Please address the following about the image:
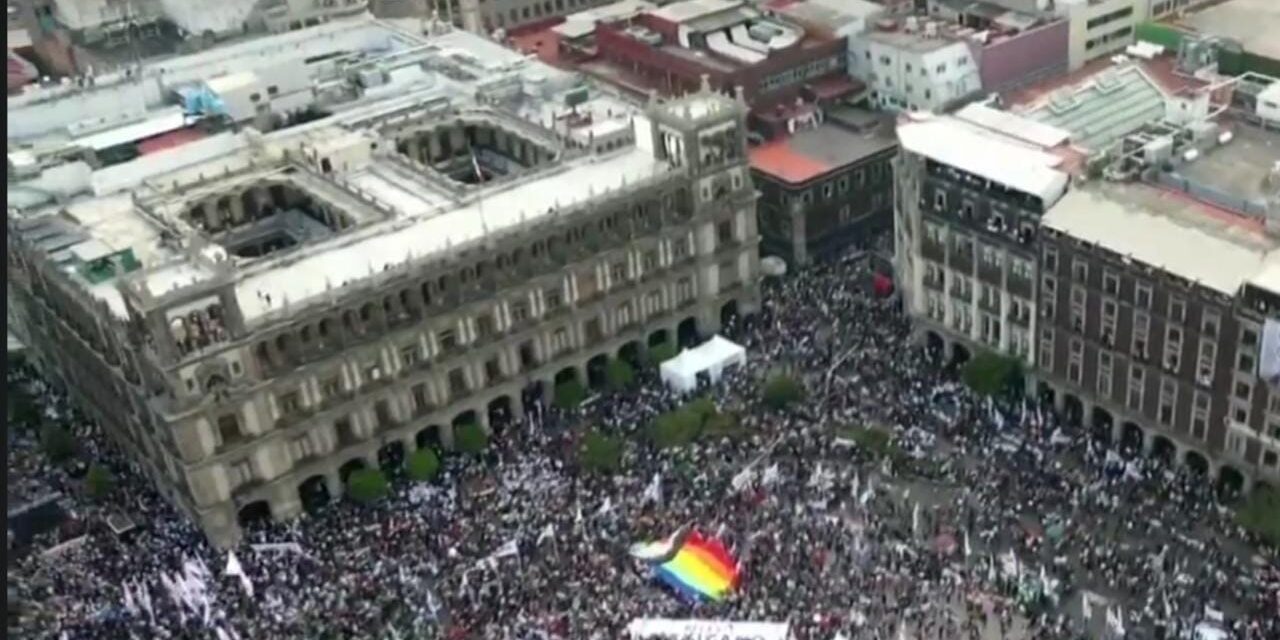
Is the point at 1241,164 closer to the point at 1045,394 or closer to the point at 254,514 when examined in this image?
the point at 1045,394

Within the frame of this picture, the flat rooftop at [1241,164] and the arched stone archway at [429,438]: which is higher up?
the flat rooftop at [1241,164]

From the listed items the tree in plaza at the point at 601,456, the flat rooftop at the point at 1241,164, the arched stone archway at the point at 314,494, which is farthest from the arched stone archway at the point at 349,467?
the flat rooftop at the point at 1241,164

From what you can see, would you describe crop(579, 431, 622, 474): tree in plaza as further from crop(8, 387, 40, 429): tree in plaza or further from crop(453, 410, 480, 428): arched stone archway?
crop(8, 387, 40, 429): tree in plaza

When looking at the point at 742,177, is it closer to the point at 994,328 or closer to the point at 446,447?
the point at 994,328

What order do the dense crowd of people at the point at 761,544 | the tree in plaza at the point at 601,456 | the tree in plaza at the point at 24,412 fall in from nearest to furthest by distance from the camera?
the dense crowd of people at the point at 761,544
the tree in plaza at the point at 601,456
the tree in plaza at the point at 24,412

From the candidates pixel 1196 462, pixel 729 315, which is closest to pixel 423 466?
pixel 729 315

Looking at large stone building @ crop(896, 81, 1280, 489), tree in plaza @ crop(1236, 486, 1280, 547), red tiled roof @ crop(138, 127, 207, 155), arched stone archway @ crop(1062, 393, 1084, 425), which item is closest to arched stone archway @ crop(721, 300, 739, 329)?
large stone building @ crop(896, 81, 1280, 489)

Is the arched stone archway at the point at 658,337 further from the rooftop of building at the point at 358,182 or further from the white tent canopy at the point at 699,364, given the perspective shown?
the rooftop of building at the point at 358,182

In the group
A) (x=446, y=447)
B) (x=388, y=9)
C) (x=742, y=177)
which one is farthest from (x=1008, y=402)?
(x=388, y=9)
